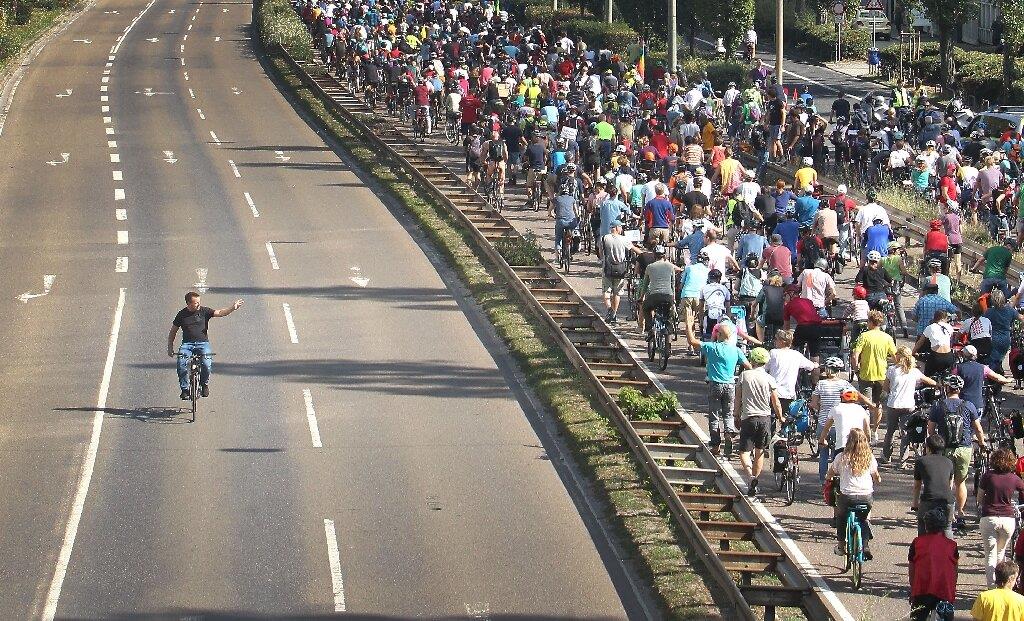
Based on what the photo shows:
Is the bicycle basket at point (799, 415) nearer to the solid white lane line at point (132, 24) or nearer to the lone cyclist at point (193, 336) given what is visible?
the lone cyclist at point (193, 336)

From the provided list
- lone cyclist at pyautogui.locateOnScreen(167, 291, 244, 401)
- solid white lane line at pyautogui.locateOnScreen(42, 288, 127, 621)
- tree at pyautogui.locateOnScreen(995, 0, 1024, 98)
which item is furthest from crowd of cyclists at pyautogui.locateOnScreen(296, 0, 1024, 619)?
solid white lane line at pyautogui.locateOnScreen(42, 288, 127, 621)

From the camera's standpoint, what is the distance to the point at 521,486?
67.2 feet

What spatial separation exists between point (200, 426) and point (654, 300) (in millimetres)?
6519

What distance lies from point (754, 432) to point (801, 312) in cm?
343

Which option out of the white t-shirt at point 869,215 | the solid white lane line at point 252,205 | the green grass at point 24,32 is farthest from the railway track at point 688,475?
the green grass at point 24,32

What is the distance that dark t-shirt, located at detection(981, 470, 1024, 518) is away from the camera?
629 inches

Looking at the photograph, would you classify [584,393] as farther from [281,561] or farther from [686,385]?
[281,561]

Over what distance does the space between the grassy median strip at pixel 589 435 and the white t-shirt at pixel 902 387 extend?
277 cm

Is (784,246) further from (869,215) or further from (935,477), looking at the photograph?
(935,477)

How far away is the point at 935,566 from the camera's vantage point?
1477cm

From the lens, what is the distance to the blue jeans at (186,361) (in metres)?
23.0

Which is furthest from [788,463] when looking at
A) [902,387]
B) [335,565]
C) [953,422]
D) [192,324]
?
[192,324]

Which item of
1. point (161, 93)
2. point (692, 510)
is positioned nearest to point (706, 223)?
point (692, 510)

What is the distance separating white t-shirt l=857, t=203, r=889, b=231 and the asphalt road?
19.9ft
